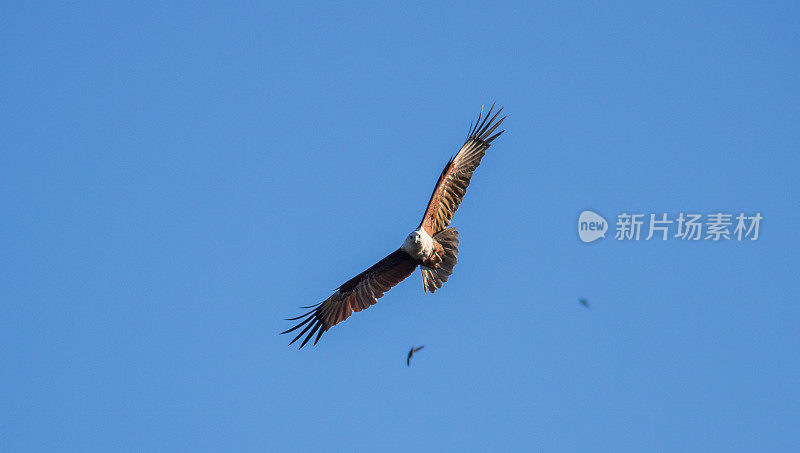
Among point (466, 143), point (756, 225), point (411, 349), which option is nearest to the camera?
point (411, 349)

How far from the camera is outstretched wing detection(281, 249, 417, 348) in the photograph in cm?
2186

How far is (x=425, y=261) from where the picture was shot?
71.1 ft

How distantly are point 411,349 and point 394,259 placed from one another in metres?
1.44

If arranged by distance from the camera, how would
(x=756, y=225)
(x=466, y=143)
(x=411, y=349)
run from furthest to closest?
(x=756, y=225), (x=466, y=143), (x=411, y=349)

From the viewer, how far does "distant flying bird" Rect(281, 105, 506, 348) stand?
856 inches

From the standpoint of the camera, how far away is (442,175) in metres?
21.9

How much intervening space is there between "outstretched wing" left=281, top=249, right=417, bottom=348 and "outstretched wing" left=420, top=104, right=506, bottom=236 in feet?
2.03

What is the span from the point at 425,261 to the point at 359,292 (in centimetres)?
107

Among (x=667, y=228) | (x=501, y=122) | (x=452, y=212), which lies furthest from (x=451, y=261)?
(x=667, y=228)

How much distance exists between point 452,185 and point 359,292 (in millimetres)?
1924

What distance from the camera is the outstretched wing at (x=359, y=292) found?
21859 mm

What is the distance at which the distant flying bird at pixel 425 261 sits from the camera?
2173 centimetres

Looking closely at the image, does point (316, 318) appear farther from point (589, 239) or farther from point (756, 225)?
point (756, 225)

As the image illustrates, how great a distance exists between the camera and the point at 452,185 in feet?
72.5
